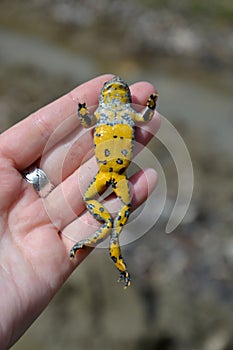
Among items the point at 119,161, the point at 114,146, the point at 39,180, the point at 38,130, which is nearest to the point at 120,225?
the point at 119,161

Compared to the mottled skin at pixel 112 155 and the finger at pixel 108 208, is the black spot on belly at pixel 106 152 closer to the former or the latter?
the mottled skin at pixel 112 155

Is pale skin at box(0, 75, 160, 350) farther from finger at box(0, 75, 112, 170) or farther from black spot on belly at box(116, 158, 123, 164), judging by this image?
black spot on belly at box(116, 158, 123, 164)

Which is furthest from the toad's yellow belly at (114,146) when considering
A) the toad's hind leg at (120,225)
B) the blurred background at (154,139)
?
the blurred background at (154,139)

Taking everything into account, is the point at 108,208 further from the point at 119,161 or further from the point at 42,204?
the point at 42,204

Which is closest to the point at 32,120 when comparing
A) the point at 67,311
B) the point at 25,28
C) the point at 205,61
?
the point at 67,311

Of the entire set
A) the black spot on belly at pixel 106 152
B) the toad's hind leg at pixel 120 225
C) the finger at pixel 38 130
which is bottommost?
the toad's hind leg at pixel 120 225
